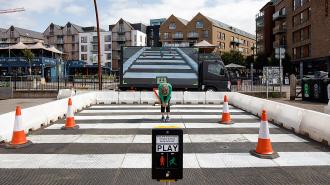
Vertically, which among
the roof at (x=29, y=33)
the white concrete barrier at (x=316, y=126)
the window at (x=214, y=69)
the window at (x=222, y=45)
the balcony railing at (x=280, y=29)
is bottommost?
the white concrete barrier at (x=316, y=126)

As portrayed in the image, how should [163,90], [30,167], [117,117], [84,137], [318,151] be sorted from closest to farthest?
[30,167] < [318,151] < [84,137] < [163,90] < [117,117]

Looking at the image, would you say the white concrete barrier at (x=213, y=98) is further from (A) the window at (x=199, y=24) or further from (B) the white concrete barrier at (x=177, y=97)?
(A) the window at (x=199, y=24)

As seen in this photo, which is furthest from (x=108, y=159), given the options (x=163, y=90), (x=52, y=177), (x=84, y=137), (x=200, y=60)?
(x=200, y=60)

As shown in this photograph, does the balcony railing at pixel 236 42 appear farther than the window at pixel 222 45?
Yes

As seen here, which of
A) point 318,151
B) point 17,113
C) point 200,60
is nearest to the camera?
point 318,151

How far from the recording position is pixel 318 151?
6.23m

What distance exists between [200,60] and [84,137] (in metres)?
14.3

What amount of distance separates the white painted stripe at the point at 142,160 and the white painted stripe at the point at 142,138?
47.2 inches

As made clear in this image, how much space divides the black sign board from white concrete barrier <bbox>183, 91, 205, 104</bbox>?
12.9 m

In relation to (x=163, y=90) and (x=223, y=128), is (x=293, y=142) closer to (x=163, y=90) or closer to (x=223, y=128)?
(x=223, y=128)

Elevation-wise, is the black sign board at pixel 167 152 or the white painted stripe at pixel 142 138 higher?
the black sign board at pixel 167 152

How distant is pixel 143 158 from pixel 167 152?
2.55 m

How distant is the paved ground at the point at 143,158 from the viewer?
15.3ft

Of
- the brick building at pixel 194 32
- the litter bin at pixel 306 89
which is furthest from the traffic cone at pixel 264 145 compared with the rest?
the brick building at pixel 194 32
